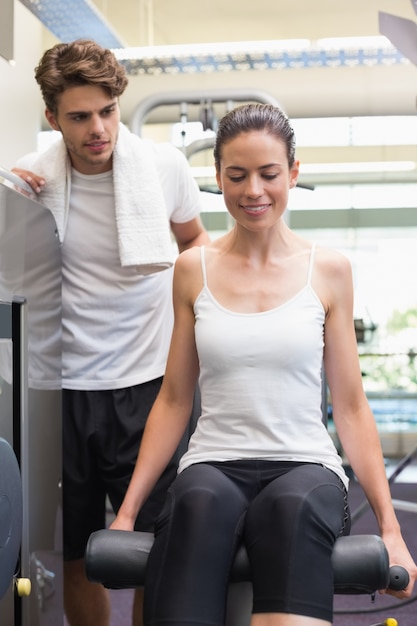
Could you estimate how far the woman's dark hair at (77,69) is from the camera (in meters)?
1.71

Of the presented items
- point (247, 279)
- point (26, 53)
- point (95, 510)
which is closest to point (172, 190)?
point (247, 279)

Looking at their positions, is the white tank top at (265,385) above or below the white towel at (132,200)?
below

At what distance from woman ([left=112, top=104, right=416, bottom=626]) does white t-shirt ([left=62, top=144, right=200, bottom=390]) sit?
306 millimetres

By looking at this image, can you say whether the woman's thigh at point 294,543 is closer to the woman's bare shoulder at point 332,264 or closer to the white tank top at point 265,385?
the white tank top at point 265,385

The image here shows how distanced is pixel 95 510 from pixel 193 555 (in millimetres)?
747

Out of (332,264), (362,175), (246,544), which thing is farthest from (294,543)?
(362,175)

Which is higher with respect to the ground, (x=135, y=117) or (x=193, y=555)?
(x=135, y=117)

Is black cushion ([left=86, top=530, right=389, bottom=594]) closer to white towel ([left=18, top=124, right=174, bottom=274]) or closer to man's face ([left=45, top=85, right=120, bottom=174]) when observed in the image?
white towel ([left=18, top=124, right=174, bottom=274])

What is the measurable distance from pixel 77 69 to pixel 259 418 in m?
0.80

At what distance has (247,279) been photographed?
1.47 metres

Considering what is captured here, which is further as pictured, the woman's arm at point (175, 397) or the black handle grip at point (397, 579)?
the woman's arm at point (175, 397)

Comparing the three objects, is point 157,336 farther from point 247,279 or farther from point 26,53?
point 26,53

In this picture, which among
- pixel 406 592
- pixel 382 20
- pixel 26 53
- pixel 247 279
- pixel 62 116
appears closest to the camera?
pixel 406 592

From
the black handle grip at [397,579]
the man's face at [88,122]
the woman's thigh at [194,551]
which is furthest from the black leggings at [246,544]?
the man's face at [88,122]
